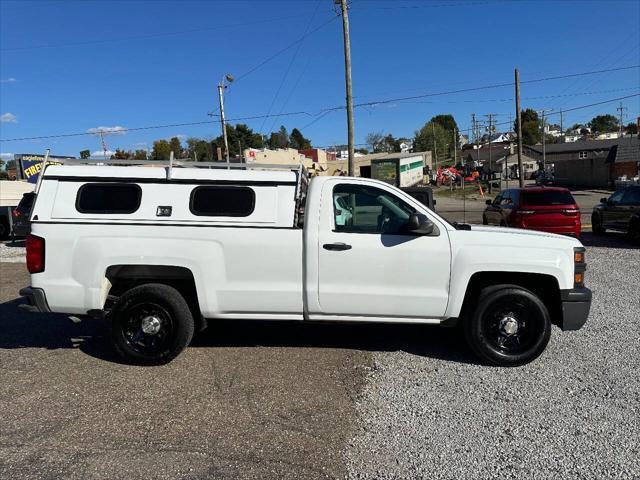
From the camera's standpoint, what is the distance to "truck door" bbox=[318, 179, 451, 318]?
4.71 m

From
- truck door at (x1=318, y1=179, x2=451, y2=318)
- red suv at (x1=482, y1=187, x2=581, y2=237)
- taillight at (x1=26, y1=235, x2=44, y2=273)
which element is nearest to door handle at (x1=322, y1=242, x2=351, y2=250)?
truck door at (x1=318, y1=179, x2=451, y2=318)

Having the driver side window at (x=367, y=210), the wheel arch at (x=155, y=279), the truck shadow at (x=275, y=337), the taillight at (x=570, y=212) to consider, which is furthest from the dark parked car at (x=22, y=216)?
the taillight at (x=570, y=212)

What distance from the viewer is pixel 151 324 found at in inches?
194

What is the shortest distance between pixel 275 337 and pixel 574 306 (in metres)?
3.23

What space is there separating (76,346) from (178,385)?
6.17 feet

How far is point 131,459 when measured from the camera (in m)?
3.33

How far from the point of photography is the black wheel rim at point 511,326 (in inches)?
187

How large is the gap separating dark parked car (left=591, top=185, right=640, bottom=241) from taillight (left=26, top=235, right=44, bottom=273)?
13.4 metres

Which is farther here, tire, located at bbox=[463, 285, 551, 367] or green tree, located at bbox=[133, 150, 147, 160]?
green tree, located at bbox=[133, 150, 147, 160]

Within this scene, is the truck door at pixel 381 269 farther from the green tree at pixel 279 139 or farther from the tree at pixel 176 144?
the green tree at pixel 279 139

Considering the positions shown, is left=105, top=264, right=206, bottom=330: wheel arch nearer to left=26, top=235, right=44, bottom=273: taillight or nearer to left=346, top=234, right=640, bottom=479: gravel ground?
left=26, top=235, right=44, bottom=273: taillight

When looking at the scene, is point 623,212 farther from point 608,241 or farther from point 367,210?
point 367,210

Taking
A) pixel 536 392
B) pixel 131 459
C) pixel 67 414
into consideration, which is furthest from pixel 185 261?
pixel 536 392


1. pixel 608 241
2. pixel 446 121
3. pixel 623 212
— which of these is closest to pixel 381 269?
pixel 623 212
